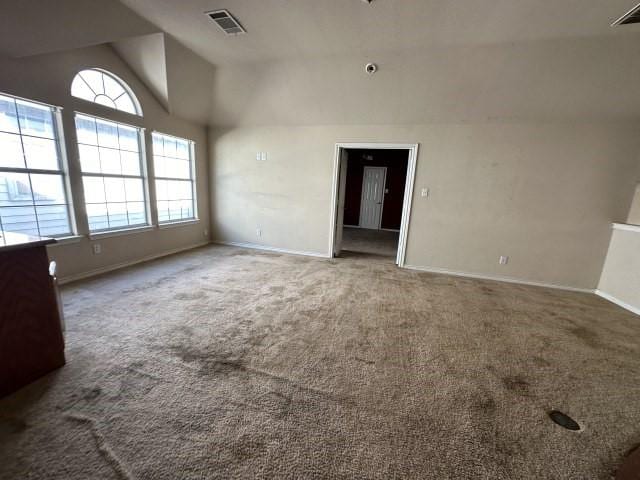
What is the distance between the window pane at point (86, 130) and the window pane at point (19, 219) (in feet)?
3.34

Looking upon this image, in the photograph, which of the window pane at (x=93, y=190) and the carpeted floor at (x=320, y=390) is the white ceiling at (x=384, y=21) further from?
the carpeted floor at (x=320, y=390)

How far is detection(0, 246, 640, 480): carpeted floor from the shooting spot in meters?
1.20

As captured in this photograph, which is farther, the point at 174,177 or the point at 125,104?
the point at 174,177

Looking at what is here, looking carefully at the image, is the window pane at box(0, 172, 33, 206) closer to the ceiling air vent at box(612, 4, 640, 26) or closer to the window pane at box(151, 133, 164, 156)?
the window pane at box(151, 133, 164, 156)

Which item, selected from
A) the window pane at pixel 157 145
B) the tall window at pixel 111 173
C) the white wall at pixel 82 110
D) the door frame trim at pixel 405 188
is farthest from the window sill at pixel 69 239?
the door frame trim at pixel 405 188

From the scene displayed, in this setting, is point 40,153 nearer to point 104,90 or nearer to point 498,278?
point 104,90

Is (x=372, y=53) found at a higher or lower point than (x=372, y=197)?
higher

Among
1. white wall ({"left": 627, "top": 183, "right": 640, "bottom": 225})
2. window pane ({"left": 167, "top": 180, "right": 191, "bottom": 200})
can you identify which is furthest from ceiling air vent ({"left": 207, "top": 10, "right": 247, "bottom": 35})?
white wall ({"left": 627, "top": 183, "right": 640, "bottom": 225})

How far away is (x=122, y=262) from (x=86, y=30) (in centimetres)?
279

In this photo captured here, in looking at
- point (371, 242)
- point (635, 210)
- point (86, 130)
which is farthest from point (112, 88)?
point (635, 210)

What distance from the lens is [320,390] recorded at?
163cm

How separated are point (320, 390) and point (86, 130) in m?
4.10

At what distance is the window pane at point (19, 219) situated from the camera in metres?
2.54

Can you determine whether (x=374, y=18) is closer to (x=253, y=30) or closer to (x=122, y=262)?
(x=253, y=30)
